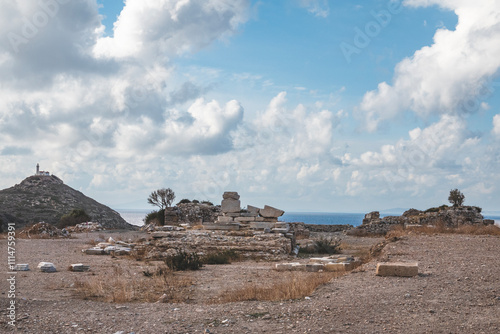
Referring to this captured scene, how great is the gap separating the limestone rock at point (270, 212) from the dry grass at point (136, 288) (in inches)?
350

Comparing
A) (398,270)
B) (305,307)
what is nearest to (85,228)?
(398,270)

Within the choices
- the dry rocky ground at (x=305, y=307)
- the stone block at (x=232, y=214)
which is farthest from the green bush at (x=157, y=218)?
the dry rocky ground at (x=305, y=307)

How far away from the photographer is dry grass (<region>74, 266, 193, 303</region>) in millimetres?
7492

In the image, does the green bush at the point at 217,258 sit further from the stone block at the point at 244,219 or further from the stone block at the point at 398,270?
the stone block at the point at 398,270

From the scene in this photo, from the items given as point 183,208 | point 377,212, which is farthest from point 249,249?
point 377,212

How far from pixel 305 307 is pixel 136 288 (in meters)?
3.82

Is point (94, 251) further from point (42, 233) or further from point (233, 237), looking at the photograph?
point (42, 233)

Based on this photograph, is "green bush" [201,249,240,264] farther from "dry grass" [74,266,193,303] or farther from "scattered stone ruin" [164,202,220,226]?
"scattered stone ruin" [164,202,220,226]

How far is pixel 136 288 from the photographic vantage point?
8508 mm

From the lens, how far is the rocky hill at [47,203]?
4297 centimetres

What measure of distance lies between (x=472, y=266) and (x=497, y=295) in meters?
2.57

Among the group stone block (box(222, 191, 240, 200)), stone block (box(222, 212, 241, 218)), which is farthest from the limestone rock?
stone block (box(222, 191, 240, 200))

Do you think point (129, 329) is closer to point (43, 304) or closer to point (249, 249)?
point (43, 304)

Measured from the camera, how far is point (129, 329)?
17.9ft
